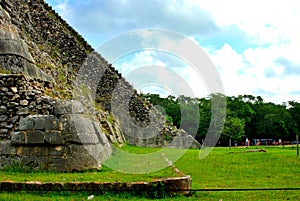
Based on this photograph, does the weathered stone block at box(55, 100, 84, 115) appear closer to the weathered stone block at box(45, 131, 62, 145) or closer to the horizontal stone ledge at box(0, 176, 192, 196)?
the weathered stone block at box(45, 131, 62, 145)

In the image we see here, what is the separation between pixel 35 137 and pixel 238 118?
5595 centimetres

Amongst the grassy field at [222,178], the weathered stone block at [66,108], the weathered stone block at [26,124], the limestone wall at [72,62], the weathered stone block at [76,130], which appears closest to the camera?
the grassy field at [222,178]

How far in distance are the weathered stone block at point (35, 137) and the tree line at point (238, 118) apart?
132 ft

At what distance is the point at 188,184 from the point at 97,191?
6.21ft

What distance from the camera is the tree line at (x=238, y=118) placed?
56.5 meters

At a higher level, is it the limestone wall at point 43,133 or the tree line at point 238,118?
the tree line at point 238,118

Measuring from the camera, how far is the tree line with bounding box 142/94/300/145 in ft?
185

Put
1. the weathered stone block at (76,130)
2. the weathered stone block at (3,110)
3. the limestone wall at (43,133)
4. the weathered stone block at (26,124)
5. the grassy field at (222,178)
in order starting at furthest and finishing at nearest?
the weathered stone block at (3,110)
the weathered stone block at (26,124)
the weathered stone block at (76,130)
the limestone wall at (43,133)
the grassy field at (222,178)

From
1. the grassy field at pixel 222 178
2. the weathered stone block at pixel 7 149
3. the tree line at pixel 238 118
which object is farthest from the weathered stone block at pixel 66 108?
the tree line at pixel 238 118

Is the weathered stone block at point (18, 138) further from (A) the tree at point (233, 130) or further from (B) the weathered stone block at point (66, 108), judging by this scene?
(A) the tree at point (233, 130)

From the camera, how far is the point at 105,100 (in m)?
26.3

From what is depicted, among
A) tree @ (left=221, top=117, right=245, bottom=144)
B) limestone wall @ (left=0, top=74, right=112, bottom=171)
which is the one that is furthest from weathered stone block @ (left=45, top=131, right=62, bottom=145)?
tree @ (left=221, top=117, right=245, bottom=144)

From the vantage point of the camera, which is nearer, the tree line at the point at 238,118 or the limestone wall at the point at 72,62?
the limestone wall at the point at 72,62

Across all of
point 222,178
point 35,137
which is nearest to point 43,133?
point 35,137
